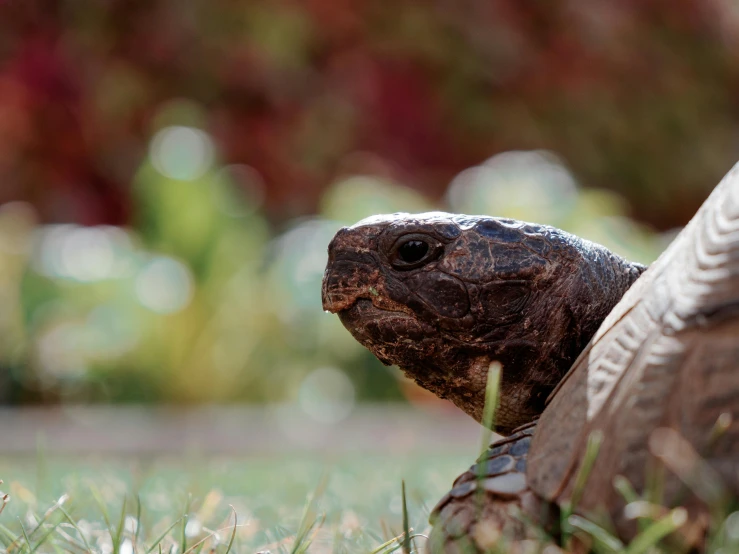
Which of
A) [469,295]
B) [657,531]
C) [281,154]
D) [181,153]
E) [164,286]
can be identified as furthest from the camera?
[281,154]

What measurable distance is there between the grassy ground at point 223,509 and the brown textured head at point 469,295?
8.7 inches

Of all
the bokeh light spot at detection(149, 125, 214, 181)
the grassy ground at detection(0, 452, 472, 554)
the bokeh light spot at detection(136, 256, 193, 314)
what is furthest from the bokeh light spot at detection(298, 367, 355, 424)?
the grassy ground at detection(0, 452, 472, 554)

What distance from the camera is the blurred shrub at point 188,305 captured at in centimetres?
508

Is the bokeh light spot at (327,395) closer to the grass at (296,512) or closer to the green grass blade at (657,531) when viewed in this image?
the grass at (296,512)

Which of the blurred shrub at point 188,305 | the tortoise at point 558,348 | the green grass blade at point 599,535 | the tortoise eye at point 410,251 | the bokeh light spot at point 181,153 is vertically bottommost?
the green grass blade at point 599,535

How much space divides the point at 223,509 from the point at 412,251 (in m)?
0.76

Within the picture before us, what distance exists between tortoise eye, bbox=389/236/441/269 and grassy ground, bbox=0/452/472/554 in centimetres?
29

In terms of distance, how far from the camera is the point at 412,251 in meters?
1.10

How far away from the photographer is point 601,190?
9344 mm

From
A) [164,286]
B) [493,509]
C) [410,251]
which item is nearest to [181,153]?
[164,286]

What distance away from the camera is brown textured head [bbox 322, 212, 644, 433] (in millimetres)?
1074

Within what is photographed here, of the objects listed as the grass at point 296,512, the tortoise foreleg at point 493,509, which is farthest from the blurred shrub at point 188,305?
the tortoise foreleg at point 493,509

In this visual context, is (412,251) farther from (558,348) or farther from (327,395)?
(327,395)

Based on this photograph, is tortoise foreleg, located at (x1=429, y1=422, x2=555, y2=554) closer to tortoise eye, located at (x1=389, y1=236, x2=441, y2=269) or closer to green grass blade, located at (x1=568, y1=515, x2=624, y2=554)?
green grass blade, located at (x1=568, y1=515, x2=624, y2=554)
